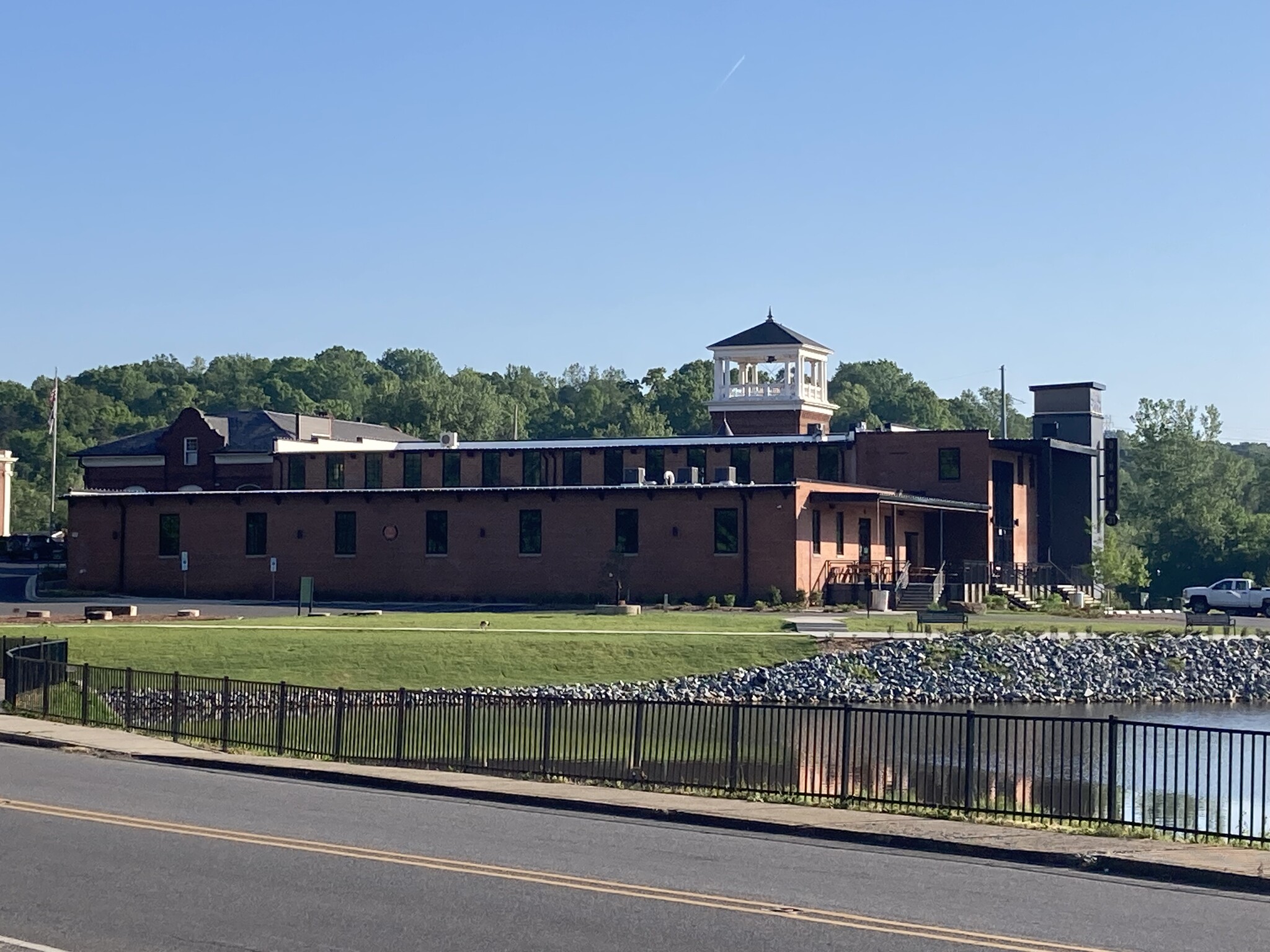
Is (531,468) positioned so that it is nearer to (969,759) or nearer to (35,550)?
(35,550)

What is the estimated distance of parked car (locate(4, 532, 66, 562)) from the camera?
92.7m

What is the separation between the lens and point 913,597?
65.9 meters

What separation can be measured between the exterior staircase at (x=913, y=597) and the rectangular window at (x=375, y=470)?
27799 millimetres

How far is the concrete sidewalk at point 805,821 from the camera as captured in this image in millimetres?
16891

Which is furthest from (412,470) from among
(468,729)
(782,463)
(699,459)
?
(468,729)

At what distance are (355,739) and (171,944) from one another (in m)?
16.0

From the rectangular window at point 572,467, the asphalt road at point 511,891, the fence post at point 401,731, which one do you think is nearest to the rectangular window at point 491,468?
the rectangular window at point 572,467

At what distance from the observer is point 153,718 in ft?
112

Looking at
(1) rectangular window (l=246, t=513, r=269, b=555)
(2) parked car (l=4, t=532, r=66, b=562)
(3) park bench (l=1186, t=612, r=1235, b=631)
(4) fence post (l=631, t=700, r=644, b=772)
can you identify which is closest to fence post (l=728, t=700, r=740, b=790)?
(4) fence post (l=631, t=700, r=644, b=772)

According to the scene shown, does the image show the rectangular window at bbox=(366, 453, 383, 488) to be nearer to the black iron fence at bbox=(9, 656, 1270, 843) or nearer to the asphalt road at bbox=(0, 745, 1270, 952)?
the black iron fence at bbox=(9, 656, 1270, 843)

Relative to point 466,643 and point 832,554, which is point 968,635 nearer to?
point 832,554

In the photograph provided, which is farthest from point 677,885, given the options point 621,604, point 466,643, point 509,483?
point 509,483

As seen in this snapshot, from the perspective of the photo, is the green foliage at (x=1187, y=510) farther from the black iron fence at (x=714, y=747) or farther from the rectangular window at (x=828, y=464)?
the black iron fence at (x=714, y=747)

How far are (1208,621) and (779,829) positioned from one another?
48.1 m
